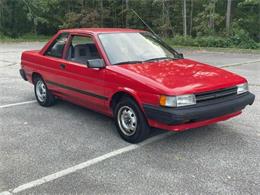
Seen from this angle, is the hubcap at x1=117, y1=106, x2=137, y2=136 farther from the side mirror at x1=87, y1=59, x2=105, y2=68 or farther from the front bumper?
the side mirror at x1=87, y1=59, x2=105, y2=68

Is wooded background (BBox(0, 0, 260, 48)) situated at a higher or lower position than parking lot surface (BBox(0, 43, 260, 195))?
higher

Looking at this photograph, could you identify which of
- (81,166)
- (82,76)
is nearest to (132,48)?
(82,76)

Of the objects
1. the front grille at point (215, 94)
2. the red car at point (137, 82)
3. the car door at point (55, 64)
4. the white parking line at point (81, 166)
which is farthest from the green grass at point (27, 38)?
the front grille at point (215, 94)

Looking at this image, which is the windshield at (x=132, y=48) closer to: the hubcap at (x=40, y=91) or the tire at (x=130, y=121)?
the tire at (x=130, y=121)

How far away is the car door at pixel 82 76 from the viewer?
527cm

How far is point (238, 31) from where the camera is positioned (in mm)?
21500

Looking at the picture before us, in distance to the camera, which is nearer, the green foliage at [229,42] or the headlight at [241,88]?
the headlight at [241,88]

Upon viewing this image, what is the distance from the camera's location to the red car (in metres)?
4.29

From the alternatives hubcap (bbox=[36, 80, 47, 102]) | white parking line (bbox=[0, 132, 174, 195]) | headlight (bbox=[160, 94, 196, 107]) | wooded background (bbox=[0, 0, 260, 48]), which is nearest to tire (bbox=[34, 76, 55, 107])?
hubcap (bbox=[36, 80, 47, 102])

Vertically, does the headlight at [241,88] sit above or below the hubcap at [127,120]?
above

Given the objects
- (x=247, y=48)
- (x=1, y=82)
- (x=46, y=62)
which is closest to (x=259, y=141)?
(x=46, y=62)

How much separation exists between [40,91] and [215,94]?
153 inches

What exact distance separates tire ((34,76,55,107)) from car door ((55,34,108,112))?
1.86ft

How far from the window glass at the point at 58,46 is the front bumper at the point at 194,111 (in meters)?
2.57
